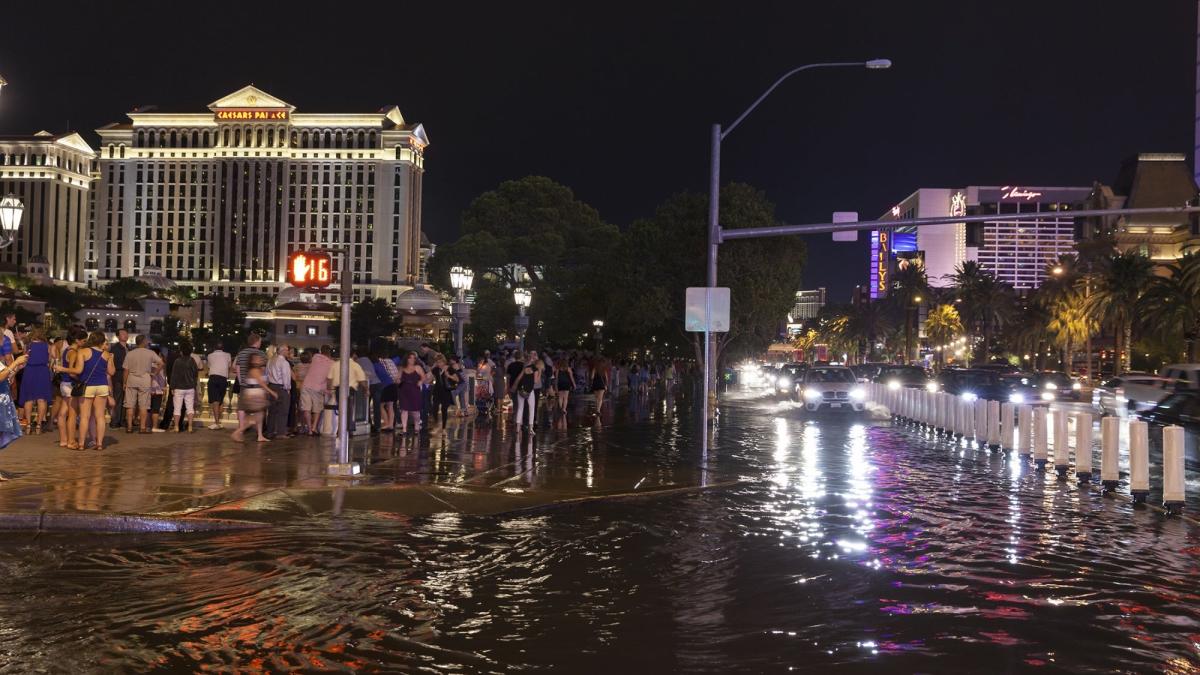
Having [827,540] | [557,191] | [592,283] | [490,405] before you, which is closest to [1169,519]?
[827,540]

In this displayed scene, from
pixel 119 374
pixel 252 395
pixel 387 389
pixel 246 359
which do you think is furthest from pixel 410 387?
pixel 119 374

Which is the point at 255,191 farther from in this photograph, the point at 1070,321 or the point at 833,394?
the point at 833,394

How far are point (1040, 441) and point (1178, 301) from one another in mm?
46048

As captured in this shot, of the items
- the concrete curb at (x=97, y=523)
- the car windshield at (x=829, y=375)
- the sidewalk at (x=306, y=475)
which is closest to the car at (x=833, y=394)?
the car windshield at (x=829, y=375)

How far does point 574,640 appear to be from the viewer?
23.4 ft

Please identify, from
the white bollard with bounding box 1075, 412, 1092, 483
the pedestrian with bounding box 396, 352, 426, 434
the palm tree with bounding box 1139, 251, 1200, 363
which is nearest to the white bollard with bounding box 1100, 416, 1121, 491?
the white bollard with bounding box 1075, 412, 1092, 483

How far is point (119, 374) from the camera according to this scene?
2155 cm

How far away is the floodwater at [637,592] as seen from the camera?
678cm

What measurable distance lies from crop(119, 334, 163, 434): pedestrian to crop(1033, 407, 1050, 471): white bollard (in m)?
14.8

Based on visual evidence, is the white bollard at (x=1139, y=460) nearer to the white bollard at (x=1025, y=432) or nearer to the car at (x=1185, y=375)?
the white bollard at (x=1025, y=432)

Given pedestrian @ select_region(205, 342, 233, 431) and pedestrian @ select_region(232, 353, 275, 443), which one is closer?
pedestrian @ select_region(232, 353, 275, 443)

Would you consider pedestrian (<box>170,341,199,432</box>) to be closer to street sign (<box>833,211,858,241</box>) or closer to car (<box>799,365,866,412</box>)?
street sign (<box>833,211,858,241</box>)

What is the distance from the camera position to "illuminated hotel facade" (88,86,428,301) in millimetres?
183000

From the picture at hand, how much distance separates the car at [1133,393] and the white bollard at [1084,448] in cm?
1156
